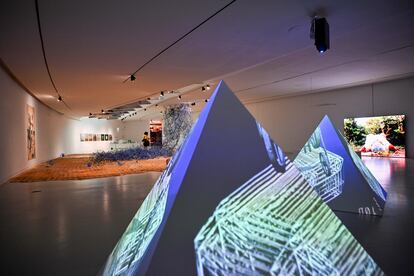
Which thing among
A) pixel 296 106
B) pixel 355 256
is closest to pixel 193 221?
pixel 355 256

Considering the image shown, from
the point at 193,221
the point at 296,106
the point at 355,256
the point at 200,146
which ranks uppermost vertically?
the point at 296,106

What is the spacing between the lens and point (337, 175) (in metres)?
4.21

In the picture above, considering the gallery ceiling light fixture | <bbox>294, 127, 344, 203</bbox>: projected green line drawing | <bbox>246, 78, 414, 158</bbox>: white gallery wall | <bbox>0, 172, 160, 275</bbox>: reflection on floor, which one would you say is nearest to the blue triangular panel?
<bbox>294, 127, 344, 203</bbox>: projected green line drawing

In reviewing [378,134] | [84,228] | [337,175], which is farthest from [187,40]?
[378,134]

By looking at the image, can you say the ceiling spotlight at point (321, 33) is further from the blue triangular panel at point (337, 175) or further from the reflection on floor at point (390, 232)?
the reflection on floor at point (390, 232)

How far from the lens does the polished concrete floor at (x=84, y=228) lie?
245cm

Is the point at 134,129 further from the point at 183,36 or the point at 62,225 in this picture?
the point at 62,225

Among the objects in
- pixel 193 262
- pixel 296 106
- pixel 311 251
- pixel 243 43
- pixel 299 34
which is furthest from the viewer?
pixel 296 106

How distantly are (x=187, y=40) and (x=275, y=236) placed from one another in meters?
4.72

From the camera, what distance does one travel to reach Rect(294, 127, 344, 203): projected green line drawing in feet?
13.8

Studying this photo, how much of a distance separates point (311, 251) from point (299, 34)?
4.76m

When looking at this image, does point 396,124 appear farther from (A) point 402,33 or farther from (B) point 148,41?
(B) point 148,41

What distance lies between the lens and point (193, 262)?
125 centimetres

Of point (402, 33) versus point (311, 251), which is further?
point (402, 33)
